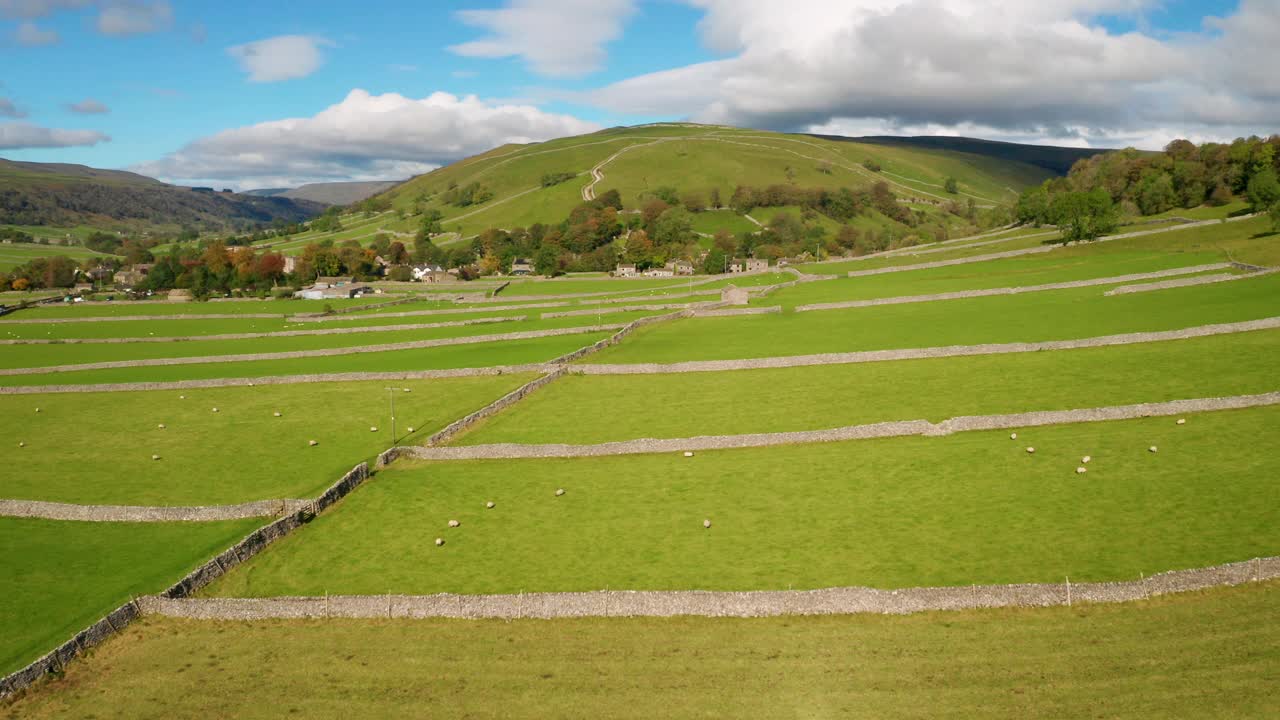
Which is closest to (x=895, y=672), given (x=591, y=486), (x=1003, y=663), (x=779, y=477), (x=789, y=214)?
(x=1003, y=663)

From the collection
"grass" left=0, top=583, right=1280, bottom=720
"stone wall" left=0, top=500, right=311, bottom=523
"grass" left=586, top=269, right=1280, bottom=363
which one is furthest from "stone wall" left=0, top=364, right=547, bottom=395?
"grass" left=0, top=583, right=1280, bottom=720

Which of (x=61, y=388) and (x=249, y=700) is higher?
(x=61, y=388)

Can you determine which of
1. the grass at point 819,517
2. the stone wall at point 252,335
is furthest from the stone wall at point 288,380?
the stone wall at point 252,335

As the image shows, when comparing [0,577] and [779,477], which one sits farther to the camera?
[779,477]

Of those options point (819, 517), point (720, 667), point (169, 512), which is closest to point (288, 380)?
point (169, 512)

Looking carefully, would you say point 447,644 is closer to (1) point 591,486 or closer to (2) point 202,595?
(2) point 202,595

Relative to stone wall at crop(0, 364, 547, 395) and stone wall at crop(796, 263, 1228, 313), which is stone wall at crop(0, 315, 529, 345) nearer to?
stone wall at crop(0, 364, 547, 395)
